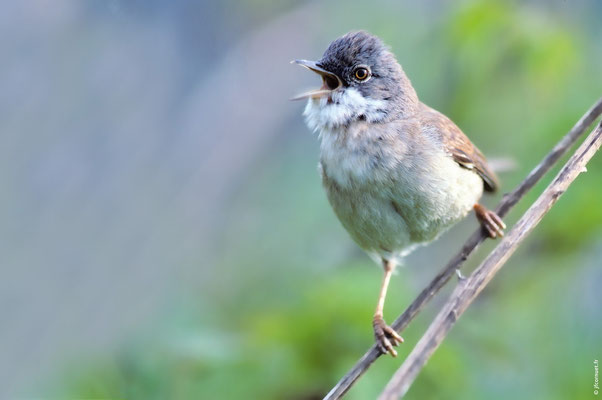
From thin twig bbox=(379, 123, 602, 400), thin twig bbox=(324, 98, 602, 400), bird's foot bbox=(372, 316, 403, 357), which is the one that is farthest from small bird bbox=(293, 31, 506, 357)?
thin twig bbox=(379, 123, 602, 400)

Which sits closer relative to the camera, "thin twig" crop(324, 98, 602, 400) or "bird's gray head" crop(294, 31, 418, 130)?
"thin twig" crop(324, 98, 602, 400)

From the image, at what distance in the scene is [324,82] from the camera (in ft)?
13.0

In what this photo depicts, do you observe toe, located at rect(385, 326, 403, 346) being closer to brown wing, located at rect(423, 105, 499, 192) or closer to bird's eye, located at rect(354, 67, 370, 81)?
brown wing, located at rect(423, 105, 499, 192)

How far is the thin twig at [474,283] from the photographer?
2.11 m

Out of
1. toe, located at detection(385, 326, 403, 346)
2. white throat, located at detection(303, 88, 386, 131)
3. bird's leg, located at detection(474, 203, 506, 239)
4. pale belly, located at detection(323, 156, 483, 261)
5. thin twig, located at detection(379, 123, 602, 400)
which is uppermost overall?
white throat, located at detection(303, 88, 386, 131)

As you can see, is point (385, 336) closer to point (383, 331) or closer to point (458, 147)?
point (383, 331)

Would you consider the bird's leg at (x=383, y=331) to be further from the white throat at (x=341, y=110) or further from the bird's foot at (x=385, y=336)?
the white throat at (x=341, y=110)

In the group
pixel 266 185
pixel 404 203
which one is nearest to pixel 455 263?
pixel 404 203

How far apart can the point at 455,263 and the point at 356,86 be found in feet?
3.56

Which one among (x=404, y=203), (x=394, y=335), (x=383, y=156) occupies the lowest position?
(x=394, y=335)

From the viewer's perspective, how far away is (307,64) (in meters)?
3.74

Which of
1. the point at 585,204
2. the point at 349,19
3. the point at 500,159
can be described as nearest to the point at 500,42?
the point at 500,159

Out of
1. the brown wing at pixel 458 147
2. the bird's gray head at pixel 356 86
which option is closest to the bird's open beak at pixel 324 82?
the bird's gray head at pixel 356 86

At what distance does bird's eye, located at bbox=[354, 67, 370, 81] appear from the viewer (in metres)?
3.86
